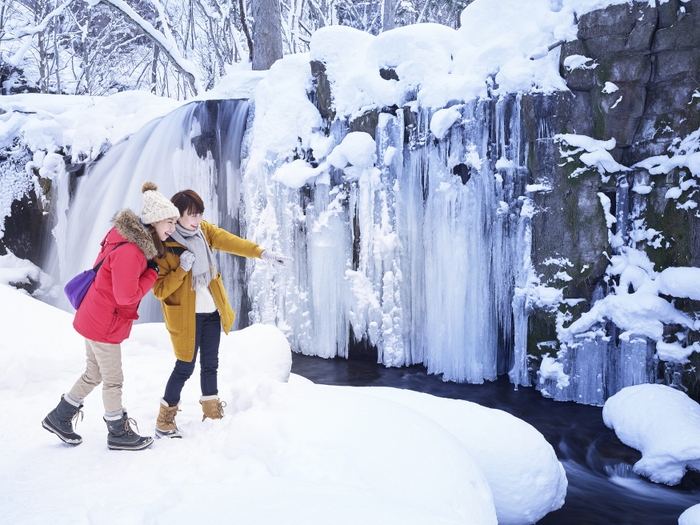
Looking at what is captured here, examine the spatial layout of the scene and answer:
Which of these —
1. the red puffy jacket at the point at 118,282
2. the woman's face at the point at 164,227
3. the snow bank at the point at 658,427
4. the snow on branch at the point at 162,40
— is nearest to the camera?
the red puffy jacket at the point at 118,282

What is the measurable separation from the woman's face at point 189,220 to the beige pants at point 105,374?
2.23 feet

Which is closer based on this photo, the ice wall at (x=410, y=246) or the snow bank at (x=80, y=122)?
the ice wall at (x=410, y=246)

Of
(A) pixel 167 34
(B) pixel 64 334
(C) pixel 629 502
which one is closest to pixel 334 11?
(A) pixel 167 34

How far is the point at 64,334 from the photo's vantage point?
386 centimetres

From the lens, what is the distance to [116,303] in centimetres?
234

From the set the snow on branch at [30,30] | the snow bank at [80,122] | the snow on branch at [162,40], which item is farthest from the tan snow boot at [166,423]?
the snow on branch at [30,30]

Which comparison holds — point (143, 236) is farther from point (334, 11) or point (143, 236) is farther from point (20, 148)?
point (334, 11)

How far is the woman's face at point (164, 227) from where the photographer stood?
2.37 meters

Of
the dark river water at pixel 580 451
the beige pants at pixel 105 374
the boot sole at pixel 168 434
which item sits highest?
the beige pants at pixel 105 374

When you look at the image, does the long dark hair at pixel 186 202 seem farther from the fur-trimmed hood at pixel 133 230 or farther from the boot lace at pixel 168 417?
the boot lace at pixel 168 417

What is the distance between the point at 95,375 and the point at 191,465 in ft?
2.30

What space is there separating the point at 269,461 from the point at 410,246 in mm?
4053

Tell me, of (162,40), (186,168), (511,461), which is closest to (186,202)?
(511,461)

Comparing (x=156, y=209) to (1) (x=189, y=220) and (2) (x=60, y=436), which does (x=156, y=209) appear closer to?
(1) (x=189, y=220)
